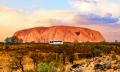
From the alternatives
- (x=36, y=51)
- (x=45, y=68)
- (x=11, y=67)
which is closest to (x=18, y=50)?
(x=36, y=51)

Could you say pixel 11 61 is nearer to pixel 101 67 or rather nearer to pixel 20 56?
pixel 20 56

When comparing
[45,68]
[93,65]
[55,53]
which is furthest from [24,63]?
[93,65]

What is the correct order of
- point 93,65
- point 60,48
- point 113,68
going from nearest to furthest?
point 113,68
point 93,65
point 60,48

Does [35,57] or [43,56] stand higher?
[43,56]

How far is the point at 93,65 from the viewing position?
5259 cm

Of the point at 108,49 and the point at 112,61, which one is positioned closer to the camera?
the point at 112,61

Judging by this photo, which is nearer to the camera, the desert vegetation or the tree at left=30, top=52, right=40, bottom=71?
the desert vegetation

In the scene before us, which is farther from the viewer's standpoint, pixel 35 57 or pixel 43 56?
pixel 43 56

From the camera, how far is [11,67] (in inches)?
3413

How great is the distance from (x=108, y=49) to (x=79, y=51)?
7.29 metres

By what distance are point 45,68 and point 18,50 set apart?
41404 millimetres

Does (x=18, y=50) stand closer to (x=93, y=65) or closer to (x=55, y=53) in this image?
(x=55, y=53)

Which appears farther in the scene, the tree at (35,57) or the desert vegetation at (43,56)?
the tree at (35,57)

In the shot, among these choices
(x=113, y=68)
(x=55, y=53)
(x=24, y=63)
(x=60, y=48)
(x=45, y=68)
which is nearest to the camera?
(x=113, y=68)
